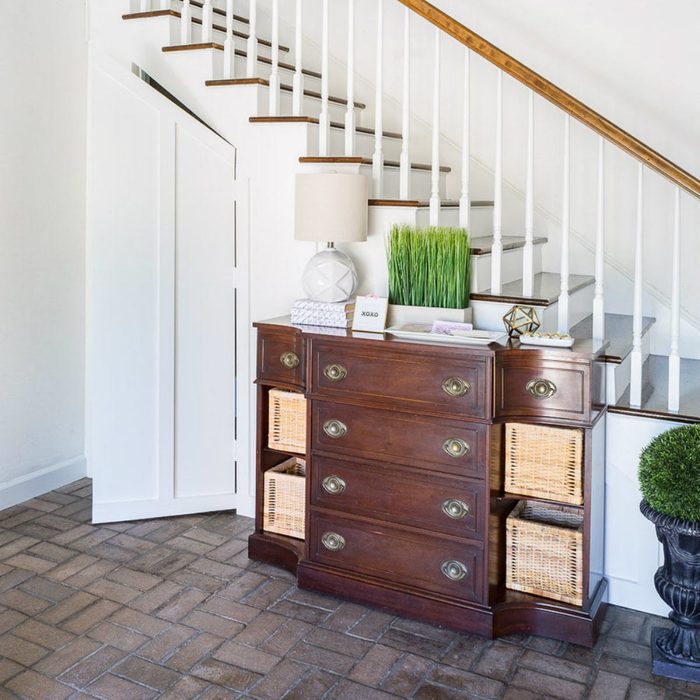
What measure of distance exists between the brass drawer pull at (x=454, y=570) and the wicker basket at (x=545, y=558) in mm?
194

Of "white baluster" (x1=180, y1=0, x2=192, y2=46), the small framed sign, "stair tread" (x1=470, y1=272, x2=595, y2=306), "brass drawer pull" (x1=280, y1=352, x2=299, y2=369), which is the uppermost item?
"white baluster" (x1=180, y1=0, x2=192, y2=46)

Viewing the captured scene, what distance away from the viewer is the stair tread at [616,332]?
115 inches

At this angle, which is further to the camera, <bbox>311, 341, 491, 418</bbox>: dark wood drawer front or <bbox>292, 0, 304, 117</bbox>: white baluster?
<bbox>292, 0, 304, 117</bbox>: white baluster

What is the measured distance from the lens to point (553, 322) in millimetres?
3207

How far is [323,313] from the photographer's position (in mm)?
3086

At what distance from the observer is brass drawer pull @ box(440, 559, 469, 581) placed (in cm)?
272

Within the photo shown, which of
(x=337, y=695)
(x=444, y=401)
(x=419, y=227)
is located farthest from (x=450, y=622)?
A: (x=419, y=227)

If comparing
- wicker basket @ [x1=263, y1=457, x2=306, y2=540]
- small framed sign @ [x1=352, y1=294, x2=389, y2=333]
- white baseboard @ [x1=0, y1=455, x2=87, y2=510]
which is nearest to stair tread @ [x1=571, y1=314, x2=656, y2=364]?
small framed sign @ [x1=352, y1=294, x2=389, y2=333]

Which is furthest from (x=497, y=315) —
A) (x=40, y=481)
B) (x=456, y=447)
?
(x=40, y=481)

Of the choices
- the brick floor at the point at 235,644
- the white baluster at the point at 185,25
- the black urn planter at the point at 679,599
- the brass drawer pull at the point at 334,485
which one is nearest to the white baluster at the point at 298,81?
the white baluster at the point at 185,25

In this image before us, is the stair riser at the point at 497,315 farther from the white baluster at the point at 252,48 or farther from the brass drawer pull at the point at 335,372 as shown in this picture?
the white baluster at the point at 252,48

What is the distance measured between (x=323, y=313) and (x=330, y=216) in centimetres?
38

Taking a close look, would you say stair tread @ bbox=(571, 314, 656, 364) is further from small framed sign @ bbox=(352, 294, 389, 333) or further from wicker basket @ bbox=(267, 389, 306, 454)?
wicker basket @ bbox=(267, 389, 306, 454)

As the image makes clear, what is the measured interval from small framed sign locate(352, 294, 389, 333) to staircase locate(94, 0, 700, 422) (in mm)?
320
